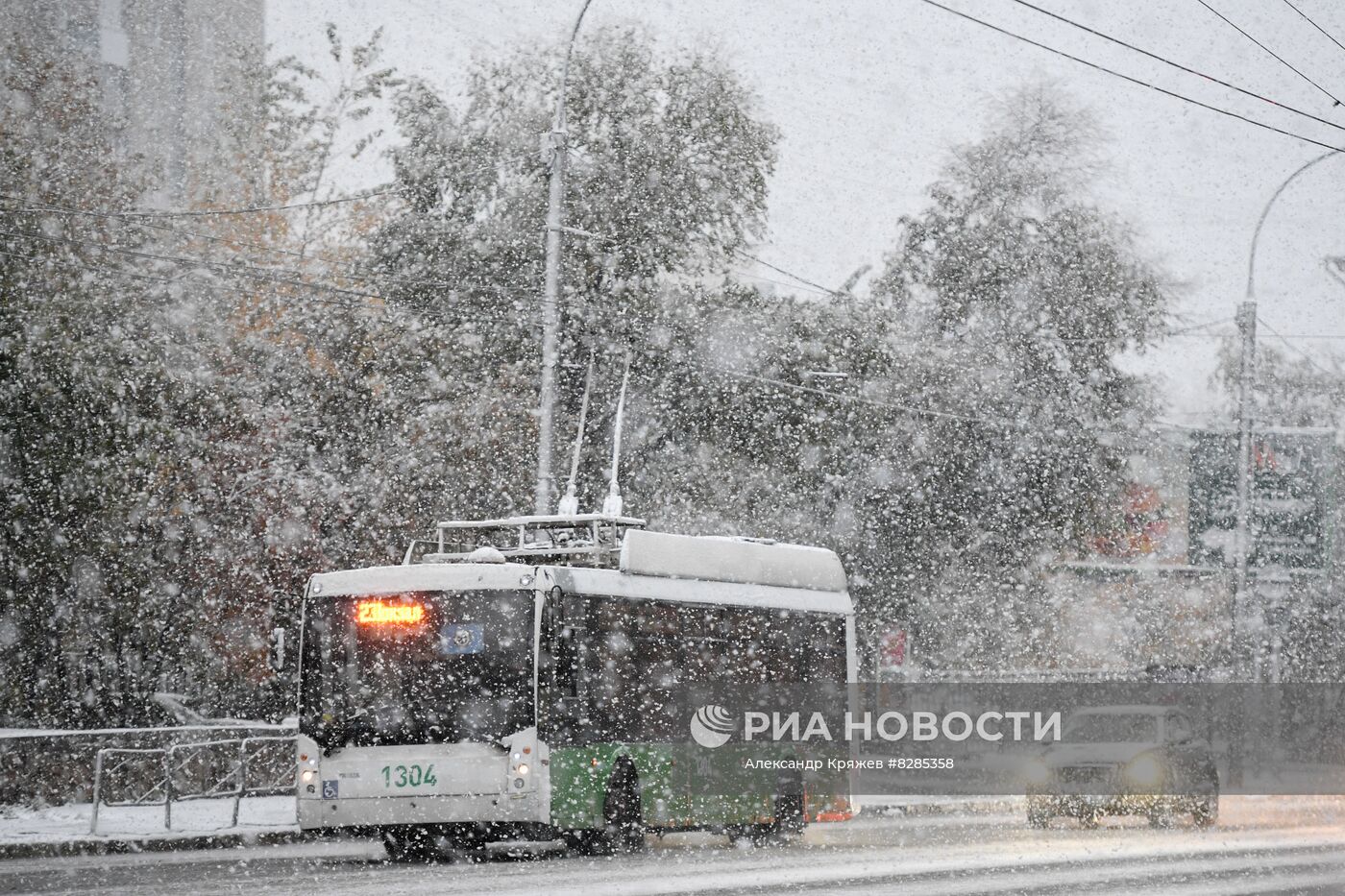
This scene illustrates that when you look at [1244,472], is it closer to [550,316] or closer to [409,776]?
[550,316]

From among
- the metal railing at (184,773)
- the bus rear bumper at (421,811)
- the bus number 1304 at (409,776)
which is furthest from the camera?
the metal railing at (184,773)

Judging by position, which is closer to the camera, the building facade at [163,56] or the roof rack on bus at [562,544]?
the roof rack on bus at [562,544]

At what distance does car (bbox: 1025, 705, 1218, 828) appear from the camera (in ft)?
65.1

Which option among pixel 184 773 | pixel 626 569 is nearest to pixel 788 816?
pixel 626 569

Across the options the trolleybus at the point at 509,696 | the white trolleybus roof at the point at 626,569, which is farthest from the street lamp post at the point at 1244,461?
the trolleybus at the point at 509,696

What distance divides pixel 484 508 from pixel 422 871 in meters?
15.9

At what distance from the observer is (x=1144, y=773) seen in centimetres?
2005

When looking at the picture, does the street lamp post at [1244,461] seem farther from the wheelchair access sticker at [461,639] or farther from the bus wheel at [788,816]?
the wheelchair access sticker at [461,639]

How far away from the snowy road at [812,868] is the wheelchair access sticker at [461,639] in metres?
1.76

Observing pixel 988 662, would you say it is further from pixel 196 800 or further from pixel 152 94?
pixel 152 94

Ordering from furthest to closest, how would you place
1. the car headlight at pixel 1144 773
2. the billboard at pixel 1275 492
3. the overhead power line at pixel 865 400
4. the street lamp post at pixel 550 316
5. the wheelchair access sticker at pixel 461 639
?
the overhead power line at pixel 865 400 → the billboard at pixel 1275 492 → the street lamp post at pixel 550 316 → the car headlight at pixel 1144 773 → the wheelchair access sticker at pixel 461 639

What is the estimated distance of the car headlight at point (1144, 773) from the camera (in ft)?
65.7

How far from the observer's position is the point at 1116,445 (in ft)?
120

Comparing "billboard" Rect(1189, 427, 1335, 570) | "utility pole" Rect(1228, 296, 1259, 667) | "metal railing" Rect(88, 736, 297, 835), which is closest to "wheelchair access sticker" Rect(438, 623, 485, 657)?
"metal railing" Rect(88, 736, 297, 835)
